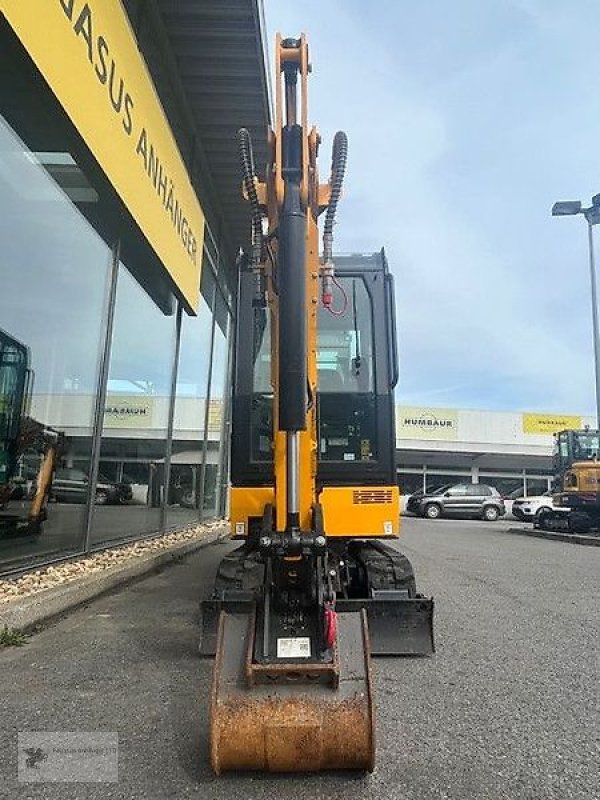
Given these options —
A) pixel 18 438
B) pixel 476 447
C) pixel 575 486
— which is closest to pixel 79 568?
pixel 18 438

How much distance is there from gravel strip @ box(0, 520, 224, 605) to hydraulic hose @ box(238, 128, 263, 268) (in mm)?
3506

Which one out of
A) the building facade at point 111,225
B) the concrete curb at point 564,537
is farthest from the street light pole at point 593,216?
the building facade at point 111,225

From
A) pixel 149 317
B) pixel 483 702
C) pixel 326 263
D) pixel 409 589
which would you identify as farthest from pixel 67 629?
pixel 149 317

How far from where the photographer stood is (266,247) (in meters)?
3.54

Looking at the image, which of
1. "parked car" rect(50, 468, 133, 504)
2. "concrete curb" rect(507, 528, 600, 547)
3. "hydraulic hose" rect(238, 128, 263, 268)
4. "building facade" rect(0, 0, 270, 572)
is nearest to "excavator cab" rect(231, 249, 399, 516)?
"hydraulic hose" rect(238, 128, 263, 268)

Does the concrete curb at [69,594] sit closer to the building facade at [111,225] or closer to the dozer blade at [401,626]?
the building facade at [111,225]

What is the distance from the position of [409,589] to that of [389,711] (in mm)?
1314

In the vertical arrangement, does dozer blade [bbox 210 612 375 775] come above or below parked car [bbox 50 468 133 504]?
below

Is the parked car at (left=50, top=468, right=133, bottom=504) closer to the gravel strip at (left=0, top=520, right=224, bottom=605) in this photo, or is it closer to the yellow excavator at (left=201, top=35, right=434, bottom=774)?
the gravel strip at (left=0, top=520, right=224, bottom=605)

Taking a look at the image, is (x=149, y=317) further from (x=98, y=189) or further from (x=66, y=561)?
(x=66, y=561)

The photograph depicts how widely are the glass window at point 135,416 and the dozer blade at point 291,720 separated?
596 centimetres

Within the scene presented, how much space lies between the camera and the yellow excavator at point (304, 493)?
8.73 feet

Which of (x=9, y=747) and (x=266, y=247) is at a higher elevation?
(x=266, y=247)

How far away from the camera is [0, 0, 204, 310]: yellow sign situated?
4879 millimetres
